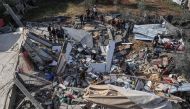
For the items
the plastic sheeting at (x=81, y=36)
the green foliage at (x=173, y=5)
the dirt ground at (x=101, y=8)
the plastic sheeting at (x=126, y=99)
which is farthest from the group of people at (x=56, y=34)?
the green foliage at (x=173, y=5)

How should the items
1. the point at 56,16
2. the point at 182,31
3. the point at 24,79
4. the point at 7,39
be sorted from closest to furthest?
the point at 24,79 → the point at 7,39 → the point at 182,31 → the point at 56,16

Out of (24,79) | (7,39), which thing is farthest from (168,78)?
(7,39)

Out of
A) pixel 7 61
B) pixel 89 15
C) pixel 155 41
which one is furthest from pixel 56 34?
pixel 155 41

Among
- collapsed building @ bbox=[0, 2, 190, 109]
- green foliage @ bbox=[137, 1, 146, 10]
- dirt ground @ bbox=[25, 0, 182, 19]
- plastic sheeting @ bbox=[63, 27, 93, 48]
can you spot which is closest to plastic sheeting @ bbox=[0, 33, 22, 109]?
collapsed building @ bbox=[0, 2, 190, 109]

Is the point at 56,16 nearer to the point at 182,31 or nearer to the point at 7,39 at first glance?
the point at 7,39

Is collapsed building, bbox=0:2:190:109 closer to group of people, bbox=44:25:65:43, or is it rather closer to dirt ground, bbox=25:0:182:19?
group of people, bbox=44:25:65:43

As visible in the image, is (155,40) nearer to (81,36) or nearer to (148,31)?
(148,31)

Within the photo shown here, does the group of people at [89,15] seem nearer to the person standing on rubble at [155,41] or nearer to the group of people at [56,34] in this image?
the group of people at [56,34]
